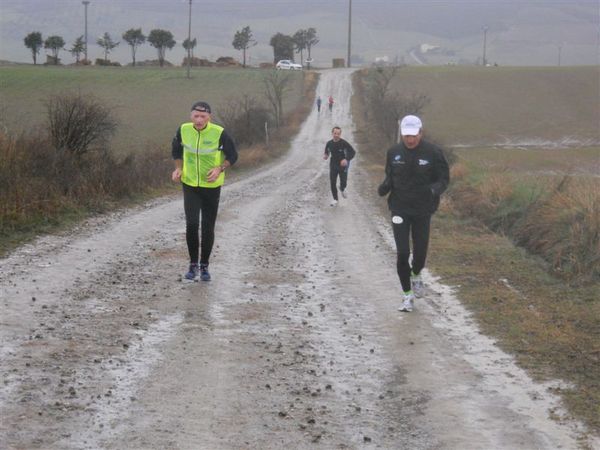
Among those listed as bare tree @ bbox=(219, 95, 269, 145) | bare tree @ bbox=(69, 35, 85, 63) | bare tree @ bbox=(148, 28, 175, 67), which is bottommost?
bare tree @ bbox=(219, 95, 269, 145)

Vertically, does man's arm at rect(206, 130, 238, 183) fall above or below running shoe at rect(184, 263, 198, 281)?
above

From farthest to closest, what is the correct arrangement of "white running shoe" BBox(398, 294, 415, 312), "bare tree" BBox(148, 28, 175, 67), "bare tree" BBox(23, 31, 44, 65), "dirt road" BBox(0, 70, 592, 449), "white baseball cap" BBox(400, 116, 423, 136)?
"bare tree" BBox(148, 28, 175, 67)
"bare tree" BBox(23, 31, 44, 65)
"white running shoe" BBox(398, 294, 415, 312)
"white baseball cap" BBox(400, 116, 423, 136)
"dirt road" BBox(0, 70, 592, 449)

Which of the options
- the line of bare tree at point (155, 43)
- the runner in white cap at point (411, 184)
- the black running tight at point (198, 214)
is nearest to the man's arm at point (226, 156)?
the black running tight at point (198, 214)

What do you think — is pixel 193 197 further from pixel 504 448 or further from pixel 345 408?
pixel 504 448

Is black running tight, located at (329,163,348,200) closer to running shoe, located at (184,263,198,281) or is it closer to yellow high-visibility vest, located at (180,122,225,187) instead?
running shoe, located at (184,263,198,281)

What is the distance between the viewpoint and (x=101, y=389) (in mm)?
6242

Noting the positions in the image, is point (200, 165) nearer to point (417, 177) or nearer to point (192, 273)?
point (192, 273)

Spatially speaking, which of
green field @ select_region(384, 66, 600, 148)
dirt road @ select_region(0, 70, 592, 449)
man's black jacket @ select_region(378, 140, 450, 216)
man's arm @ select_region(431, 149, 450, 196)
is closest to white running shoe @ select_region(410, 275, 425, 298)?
dirt road @ select_region(0, 70, 592, 449)

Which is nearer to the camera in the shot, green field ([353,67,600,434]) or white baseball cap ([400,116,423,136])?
green field ([353,67,600,434])

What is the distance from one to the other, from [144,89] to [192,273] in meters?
83.9

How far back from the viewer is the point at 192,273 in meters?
10.6

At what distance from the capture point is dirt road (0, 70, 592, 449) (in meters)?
5.64

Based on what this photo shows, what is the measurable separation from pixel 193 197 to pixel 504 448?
5733 millimetres

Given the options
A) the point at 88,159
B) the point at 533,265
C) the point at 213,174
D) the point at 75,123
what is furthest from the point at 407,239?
the point at 75,123
